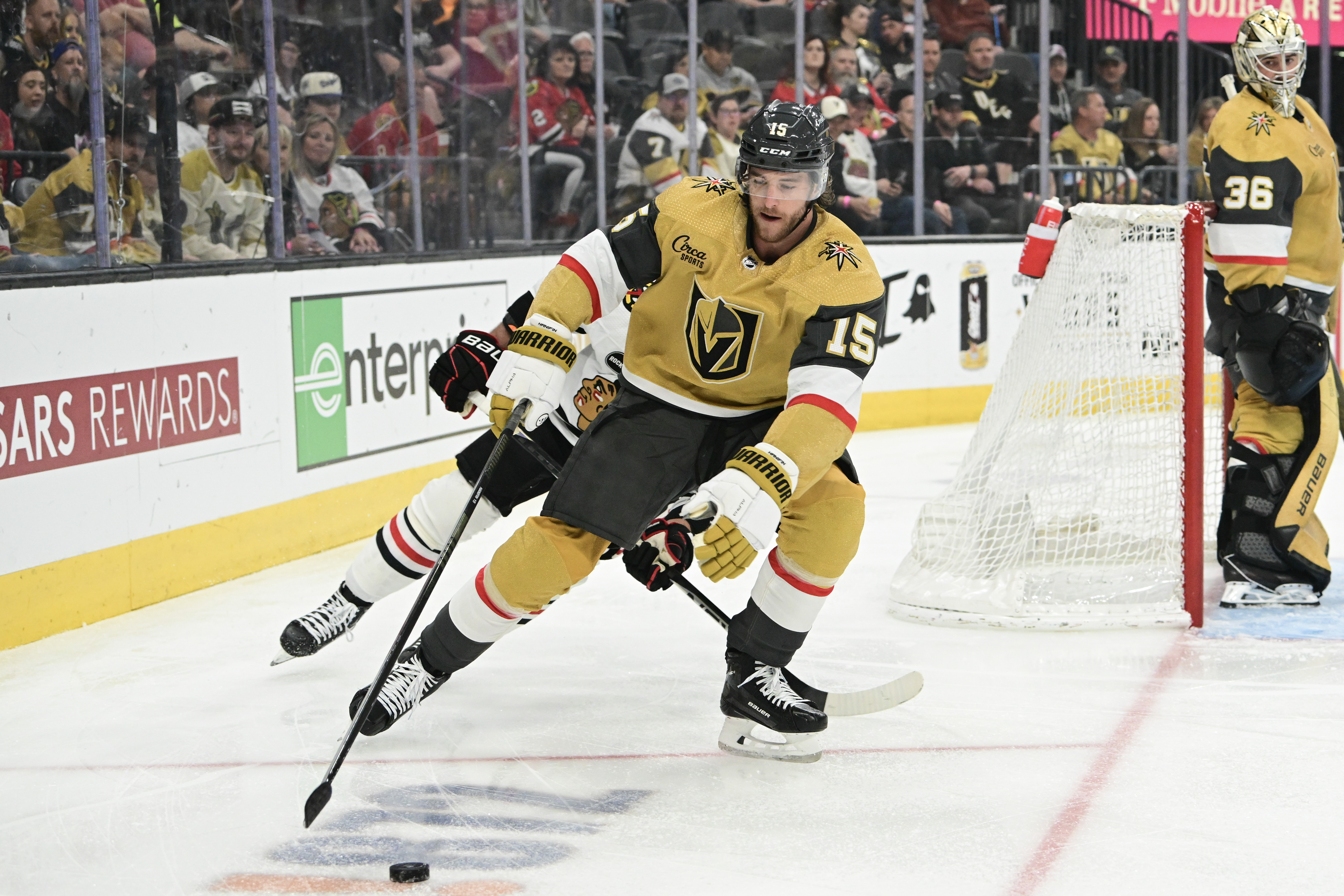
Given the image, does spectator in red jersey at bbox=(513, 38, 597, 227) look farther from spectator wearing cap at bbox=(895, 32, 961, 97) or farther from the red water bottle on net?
the red water bottle on net

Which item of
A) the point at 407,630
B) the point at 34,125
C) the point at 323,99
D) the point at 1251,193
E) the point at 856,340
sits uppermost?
the point at 323,99

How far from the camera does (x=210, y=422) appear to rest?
394 centimetres

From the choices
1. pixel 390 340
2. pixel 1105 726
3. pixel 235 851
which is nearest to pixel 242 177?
pixel 390 340

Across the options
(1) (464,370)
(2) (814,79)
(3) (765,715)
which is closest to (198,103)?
(1) (464,370)

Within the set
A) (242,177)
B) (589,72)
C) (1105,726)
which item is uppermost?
(589,72)

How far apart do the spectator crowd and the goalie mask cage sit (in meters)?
1.46

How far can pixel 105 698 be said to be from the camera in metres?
2.97

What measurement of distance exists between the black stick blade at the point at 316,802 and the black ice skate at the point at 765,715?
0.73 meters

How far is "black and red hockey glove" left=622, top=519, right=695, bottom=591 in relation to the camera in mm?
2318

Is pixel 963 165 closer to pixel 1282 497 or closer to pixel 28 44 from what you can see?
pixel 1282 497

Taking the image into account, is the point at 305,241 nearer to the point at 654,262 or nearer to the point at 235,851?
the point at 654,262

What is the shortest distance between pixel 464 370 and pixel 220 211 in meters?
1.82

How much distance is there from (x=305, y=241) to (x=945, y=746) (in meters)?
2.85

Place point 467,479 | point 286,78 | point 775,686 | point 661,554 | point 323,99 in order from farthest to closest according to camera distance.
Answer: point 323,99 < point 286,78 < point 467,479 < point 775,686 < point 661,554
